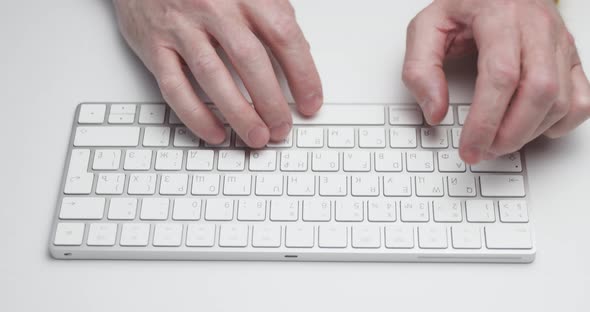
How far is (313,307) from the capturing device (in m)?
0.54

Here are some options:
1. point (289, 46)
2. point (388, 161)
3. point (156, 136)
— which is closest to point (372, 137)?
point (388, 161)

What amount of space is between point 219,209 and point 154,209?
70 millimetres

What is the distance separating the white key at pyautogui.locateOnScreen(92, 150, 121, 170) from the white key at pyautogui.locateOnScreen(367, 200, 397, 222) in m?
0.29

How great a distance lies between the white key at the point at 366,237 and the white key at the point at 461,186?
94 millimetres

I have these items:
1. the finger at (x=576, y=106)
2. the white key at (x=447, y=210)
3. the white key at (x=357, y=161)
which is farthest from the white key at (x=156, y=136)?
the finger at (x=576, y=106)

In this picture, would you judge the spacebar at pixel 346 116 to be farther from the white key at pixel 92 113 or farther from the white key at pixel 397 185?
the white key at pixel 92 113

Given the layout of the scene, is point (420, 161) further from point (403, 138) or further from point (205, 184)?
point (205, 184)

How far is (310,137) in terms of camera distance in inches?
23.9

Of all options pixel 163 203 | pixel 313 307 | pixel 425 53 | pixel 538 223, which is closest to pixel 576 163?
pixel 538 223

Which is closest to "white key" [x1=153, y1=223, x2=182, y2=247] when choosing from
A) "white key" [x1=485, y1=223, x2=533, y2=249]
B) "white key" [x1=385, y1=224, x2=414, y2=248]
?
"white key" [x1=385, y1=224, x2=414, y2=248]

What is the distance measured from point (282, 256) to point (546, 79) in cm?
31

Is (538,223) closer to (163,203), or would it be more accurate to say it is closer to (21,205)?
(163,203)

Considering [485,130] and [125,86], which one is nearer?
[485,130]

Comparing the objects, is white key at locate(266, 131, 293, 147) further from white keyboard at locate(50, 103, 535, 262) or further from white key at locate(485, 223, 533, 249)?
white key at locate(485, 223, 533, 249)
